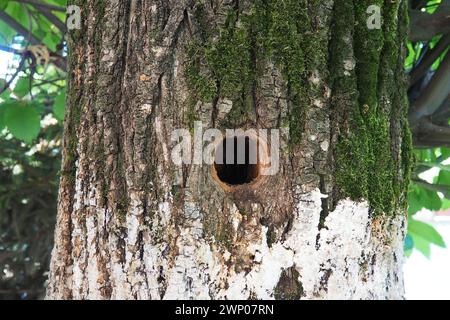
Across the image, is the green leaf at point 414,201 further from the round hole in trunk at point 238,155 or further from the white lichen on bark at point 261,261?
the round hole in trunk at point 238,155

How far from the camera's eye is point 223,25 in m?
1.24

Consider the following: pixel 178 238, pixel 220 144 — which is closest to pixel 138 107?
pixel 220 144

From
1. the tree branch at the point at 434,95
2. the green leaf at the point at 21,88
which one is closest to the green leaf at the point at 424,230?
the tree branch at the point at 434,95

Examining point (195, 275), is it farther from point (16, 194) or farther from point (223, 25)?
point (16, 194)

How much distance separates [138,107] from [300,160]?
0.38 m

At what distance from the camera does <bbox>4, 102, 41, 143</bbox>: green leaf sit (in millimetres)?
2238

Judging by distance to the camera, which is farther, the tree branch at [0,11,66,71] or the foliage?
the tree branch at [0,11,66,71]

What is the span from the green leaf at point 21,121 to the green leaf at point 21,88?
0.13 m

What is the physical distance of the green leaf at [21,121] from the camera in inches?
88.1

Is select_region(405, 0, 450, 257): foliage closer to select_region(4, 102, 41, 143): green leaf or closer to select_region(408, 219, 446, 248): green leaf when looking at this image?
select_region(408, 219, 446, 248): green leaf

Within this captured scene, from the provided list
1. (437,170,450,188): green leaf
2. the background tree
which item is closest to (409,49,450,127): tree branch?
(437,170,450,188): green leaf

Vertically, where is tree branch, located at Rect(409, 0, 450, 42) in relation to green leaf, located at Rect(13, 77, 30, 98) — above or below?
above

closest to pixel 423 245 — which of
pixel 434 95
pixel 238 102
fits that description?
pixel 434 95

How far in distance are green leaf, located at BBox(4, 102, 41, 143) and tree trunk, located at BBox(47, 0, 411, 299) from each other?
1037 millimetres
